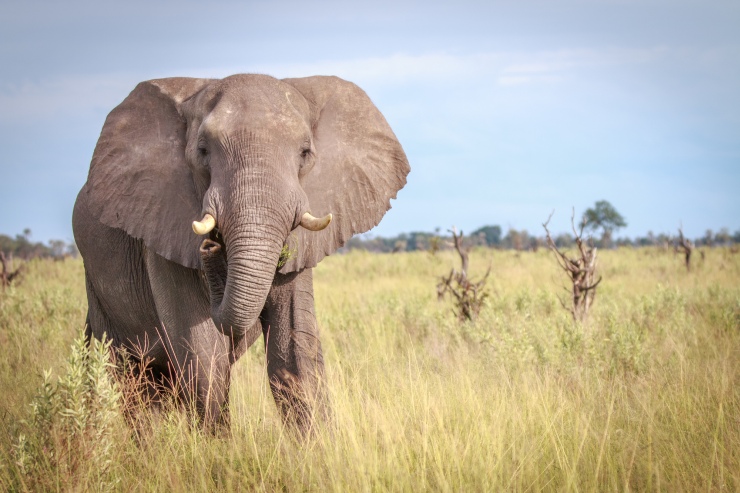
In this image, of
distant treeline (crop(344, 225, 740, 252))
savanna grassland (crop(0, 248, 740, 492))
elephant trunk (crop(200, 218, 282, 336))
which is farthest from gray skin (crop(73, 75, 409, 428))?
distant treeline (crop(344, 225, 740, 252))

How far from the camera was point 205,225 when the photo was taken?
391 centimetres

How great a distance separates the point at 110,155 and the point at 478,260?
19788 mm

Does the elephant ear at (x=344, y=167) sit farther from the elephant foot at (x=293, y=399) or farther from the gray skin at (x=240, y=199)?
the elephant foot at (x=293, y=399)

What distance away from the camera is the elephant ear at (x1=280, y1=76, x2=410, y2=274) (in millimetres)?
4621

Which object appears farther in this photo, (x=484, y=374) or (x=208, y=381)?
(x=484, y=374)

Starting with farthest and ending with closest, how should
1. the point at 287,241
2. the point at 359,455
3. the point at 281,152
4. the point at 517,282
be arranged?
1. the point at 517,282
2. the point at 287,241
3. the point at 281,152
4. the point at 359,455

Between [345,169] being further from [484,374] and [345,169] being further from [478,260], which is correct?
[478,260]

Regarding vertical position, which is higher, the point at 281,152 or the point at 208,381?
the point at 281,152

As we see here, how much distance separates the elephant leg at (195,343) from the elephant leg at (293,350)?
0.28 m

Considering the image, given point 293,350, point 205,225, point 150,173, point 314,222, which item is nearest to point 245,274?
point 205,225

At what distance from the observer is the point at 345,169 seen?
4.80 metres

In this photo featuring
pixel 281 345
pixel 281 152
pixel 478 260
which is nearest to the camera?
pixel 281 152

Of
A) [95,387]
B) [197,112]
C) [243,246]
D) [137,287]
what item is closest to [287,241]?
[243,246]

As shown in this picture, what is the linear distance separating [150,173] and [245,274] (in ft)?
3.99
